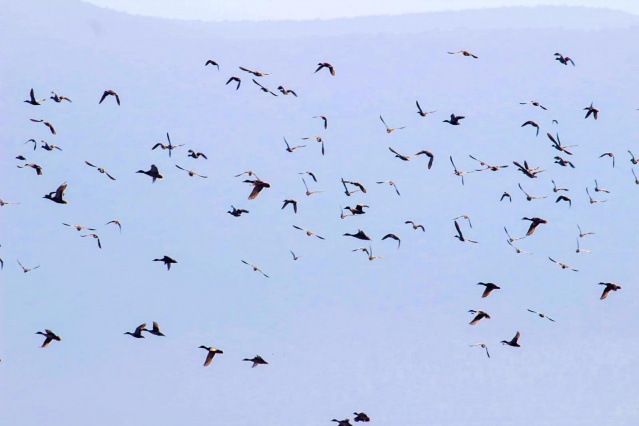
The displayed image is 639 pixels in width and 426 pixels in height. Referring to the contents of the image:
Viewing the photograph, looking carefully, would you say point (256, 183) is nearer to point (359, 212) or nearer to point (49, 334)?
point (359, 212)

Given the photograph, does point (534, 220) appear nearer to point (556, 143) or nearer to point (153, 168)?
point (556, 143)

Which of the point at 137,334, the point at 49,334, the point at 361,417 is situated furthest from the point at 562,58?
the point at 49,334

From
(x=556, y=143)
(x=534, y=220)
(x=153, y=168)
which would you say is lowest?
(x=153, y=168)

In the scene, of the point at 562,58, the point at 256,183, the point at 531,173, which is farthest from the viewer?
the point at 562,58

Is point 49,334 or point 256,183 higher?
point 256,183

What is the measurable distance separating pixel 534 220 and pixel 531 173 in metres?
2.47

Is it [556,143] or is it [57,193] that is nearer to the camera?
[57,193]

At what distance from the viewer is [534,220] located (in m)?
45.7

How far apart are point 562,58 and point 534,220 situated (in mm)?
9860

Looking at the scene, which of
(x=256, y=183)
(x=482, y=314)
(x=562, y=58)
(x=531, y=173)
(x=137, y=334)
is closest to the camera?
(x=256, y=183)

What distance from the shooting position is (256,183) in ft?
123

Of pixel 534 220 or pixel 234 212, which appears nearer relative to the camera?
pixel 534 220

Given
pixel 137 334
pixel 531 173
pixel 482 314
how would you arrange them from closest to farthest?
1. pixel 137 334
2. pixel 482 314
3. pixel 531 173

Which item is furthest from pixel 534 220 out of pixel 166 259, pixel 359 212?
pixel 166 259
